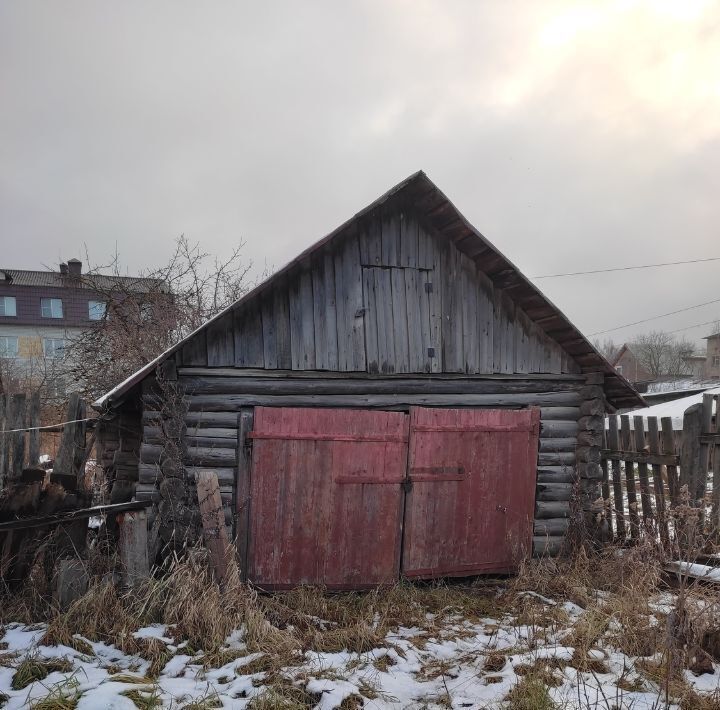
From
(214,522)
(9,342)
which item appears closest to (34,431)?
(214,522)

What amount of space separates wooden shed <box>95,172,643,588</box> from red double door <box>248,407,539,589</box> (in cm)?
2

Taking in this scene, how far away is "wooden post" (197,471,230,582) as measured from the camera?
5738mm

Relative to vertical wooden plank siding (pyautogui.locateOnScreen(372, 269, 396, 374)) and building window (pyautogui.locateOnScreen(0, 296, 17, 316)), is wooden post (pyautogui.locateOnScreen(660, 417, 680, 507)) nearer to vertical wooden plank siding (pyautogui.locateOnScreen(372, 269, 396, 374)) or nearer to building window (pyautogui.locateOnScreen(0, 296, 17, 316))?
vertical wooden plank siding (pyautogui.locateOnScreen(372, 269, 396, 374))

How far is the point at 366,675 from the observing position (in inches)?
176

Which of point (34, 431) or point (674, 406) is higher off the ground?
point (674, 406)

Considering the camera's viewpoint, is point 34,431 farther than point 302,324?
No

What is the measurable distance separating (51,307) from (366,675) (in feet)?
142

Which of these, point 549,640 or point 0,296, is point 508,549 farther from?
point 0,296

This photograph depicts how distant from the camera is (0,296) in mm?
39312

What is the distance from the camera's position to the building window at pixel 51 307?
40.1 meters

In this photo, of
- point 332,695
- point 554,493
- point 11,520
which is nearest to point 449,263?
point 554,493

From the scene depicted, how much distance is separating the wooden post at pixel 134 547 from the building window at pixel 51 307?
4042 centimetres

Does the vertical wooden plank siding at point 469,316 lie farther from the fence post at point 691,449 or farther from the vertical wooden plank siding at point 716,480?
the vertical wooden plank siding at point 716,480

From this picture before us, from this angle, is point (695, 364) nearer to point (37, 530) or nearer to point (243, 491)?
point (243, 491)
